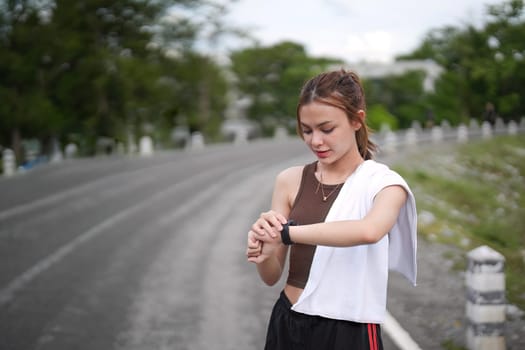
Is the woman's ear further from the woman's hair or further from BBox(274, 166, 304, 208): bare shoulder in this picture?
BBox(274, 166, 304, 208): bare shoulder

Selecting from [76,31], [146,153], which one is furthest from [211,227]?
[76,31]

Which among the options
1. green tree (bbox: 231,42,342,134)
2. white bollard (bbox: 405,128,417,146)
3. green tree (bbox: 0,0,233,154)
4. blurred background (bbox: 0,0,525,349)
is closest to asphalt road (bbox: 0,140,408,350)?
blurred background (bbox: 0,0,525,349)

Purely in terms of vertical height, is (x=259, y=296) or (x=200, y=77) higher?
(x=200, y=77)

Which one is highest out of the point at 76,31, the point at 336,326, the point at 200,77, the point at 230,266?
the point at 76,31

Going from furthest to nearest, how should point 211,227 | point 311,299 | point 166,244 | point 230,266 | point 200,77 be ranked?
1. point 200,77
2. point 211,227
3. point 166,244
4. point 230,266
5. point 311,299

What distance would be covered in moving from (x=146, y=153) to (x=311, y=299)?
78.2 feet

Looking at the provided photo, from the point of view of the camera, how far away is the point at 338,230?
2031 mm

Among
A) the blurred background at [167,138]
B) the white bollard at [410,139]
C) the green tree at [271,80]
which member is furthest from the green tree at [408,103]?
the green tree at [271,80]

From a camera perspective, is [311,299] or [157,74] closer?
[311,299]

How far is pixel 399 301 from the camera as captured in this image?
6070 mm

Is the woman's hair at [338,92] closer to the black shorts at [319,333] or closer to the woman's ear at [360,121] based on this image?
the woman's ear at [360,121]

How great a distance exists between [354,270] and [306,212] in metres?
0.31

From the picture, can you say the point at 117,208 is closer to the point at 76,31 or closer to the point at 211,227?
the point at 211,227

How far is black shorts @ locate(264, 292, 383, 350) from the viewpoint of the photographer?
2.27 meters
